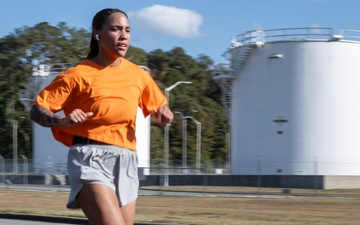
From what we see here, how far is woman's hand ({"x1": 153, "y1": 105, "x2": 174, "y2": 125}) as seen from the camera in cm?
532

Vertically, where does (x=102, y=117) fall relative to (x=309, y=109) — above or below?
below

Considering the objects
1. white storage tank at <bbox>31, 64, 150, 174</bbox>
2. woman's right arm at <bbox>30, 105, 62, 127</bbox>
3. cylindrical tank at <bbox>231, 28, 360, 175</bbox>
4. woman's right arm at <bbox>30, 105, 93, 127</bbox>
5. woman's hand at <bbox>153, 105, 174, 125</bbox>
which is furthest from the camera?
white storage tank at <bbox>31, 64, 150, 174</bbox>

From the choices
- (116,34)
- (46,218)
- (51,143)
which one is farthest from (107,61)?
(51,143)

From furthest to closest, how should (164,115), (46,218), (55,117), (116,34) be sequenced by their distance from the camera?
1. (46,218)
2. (164,115)
3. (116,34)
4. (55,117)

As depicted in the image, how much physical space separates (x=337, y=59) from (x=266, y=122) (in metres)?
5.63

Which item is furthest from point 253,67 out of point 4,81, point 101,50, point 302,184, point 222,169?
point 101,50

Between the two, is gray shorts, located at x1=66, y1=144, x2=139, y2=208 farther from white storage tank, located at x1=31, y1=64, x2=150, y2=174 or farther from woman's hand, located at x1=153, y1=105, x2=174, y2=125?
white storage tank, located at x1=31, y1=64, x2=150, y2=174

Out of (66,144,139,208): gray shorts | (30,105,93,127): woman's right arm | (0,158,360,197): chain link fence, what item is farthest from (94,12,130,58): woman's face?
(0,158,360,197): chain link fence

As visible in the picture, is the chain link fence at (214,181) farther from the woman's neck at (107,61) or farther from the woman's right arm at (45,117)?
the woman's right arm at (45,117)

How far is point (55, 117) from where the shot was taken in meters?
4.86

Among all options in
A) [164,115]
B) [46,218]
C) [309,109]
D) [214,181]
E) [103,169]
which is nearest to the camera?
[103,169]

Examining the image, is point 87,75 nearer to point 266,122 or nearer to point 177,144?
point 266,122

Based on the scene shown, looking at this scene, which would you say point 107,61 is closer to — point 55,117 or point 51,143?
point 55,117

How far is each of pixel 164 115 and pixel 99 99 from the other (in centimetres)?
52
